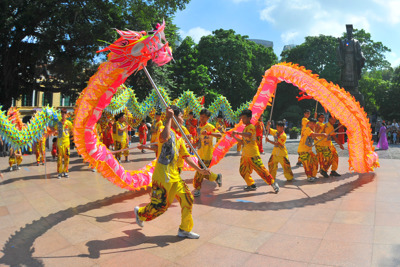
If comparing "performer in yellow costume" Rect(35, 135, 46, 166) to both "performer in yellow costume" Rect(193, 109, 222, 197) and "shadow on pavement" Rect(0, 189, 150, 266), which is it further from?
"performer in yellow costume" Rect(193, 109, 222, 197)

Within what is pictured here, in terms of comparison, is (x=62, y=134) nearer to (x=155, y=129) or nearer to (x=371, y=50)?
(x=155, y=129)

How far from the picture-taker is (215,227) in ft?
13.2

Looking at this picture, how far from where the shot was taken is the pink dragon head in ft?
13.1

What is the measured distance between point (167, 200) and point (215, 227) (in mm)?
885

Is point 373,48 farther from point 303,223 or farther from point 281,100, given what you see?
point 303,223

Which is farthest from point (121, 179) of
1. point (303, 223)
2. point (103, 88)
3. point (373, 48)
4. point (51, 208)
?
point (373, 48)

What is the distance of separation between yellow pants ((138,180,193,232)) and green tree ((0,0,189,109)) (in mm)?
15154

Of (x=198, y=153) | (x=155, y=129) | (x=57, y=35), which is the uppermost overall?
(x=57, y=35)

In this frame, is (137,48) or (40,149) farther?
(40,149)

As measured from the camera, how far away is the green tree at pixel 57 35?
53.6 feet

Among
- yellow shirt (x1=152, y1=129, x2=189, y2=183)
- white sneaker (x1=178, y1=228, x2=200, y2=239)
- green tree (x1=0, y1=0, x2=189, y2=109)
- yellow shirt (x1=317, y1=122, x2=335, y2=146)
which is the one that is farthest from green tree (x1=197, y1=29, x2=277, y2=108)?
white sneaker (x1=178, y1=228, x2=200, y2=239)

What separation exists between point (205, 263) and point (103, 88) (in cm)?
331

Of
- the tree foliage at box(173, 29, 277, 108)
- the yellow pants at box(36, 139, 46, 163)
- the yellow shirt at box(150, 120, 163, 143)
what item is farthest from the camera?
the tree foliage at box(173, 29, 277, 108)

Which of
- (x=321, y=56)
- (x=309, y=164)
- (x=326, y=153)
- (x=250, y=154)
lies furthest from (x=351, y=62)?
(x=321, y=56)
